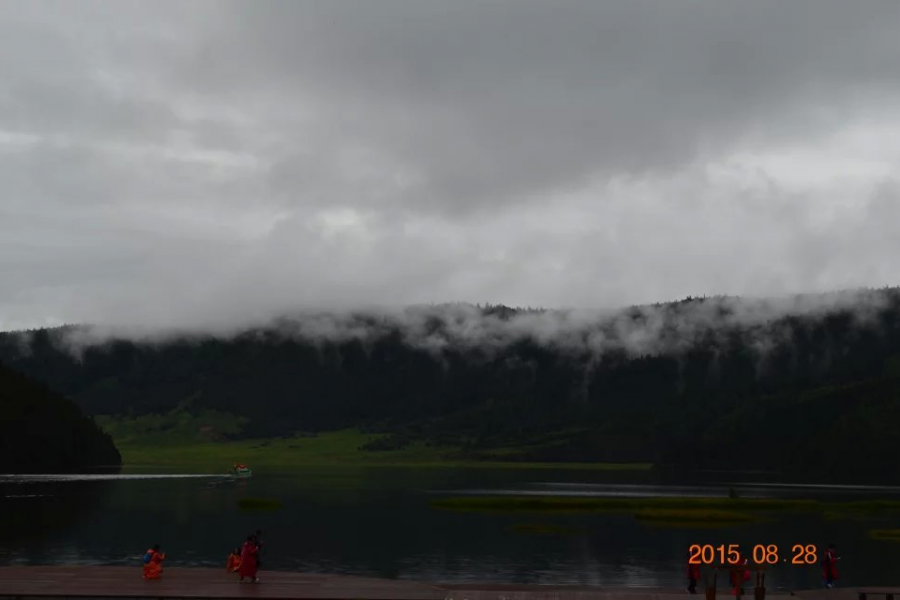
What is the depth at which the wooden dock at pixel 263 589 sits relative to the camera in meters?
88.6

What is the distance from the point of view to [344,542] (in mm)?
167500

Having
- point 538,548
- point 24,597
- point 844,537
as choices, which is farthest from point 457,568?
point 844,537

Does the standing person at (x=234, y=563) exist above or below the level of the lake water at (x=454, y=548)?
above

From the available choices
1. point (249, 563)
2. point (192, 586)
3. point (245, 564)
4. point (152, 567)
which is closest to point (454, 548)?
point (245, 564)

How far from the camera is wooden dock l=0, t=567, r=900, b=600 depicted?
8862cm

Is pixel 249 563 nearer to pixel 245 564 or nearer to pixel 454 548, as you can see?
pixel 245 564

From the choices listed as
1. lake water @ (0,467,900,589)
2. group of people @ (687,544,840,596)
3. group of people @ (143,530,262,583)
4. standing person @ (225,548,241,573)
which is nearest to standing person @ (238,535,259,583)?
group of people @ (143,530,262,583)

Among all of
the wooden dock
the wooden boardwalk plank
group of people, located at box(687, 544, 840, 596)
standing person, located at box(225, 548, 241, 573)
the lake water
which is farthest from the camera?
the lake water

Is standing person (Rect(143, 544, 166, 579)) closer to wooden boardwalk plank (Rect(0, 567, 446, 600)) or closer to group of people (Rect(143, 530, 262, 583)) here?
group of people (Rect(143, 530, 262, 583))

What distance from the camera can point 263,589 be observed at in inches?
3676

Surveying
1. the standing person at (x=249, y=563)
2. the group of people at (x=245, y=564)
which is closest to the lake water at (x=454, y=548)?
the group of people at (x=245, y=564)

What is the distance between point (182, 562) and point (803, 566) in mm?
73342

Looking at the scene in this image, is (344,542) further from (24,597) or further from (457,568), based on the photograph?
(24,597)

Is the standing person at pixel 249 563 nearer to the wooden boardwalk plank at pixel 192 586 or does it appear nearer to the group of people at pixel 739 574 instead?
the wooden boardwalk plank at pixel 192 586
